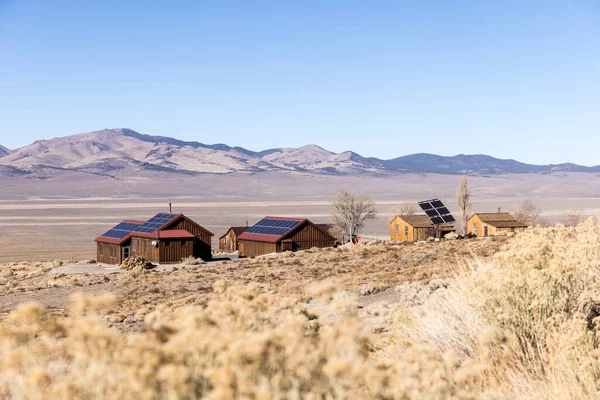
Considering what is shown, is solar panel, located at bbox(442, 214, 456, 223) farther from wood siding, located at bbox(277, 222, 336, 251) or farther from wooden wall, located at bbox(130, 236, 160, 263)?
wooden wall, located at bbox(130, 236, 160, 263)

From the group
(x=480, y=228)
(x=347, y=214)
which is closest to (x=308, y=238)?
(x=480, y=228)

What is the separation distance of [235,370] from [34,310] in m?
1.21

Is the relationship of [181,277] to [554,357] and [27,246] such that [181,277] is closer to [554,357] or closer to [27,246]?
[554,357]

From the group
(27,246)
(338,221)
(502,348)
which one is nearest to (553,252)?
(502,348)

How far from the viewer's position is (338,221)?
206 ft

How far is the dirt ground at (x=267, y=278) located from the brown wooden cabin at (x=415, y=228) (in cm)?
1477

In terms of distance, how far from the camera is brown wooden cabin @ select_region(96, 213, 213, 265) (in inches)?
1695

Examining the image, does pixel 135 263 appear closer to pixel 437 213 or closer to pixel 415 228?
pixel 415 228

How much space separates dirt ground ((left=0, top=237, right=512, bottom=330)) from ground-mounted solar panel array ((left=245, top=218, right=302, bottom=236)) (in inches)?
318

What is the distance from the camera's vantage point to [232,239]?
56062 millimetres

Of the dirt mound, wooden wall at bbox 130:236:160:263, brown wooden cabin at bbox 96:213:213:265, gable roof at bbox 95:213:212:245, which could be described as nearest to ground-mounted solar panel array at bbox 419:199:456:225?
brown wooden cabin at bbox 96:213:213:265

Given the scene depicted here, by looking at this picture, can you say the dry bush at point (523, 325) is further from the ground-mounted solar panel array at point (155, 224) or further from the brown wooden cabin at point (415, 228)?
the brown wooden cabin at point (415, 228)

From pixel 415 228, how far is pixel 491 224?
590 cm

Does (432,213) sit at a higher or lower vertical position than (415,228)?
higher
